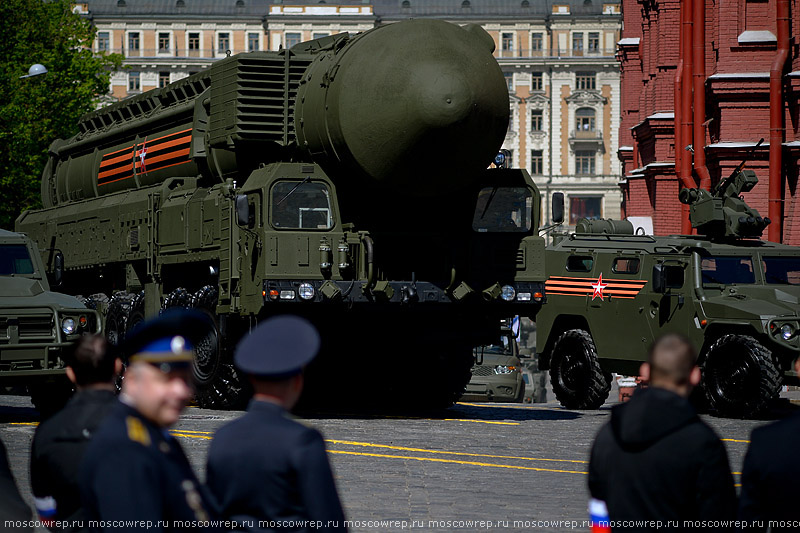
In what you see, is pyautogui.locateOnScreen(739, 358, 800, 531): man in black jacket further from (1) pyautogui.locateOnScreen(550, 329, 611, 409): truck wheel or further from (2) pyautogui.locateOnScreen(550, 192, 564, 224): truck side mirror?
(1) pyautogui.locateOnScreen(550, 329, 611, 409): truck wheel

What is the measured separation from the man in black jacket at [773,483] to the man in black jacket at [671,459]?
11.6 inches

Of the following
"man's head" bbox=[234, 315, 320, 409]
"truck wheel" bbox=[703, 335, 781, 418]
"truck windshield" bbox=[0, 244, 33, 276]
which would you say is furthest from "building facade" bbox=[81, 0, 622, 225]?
"man's head" bbox=[234, 315, 320, 409]

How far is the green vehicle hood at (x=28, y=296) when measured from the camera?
17.4 m

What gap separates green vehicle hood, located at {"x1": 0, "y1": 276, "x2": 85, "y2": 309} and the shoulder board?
13.2 m

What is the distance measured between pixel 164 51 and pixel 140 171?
102045 millimetres

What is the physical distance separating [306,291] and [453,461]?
3.98 m

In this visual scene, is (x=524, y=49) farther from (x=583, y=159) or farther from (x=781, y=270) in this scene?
(x=781, y=270)

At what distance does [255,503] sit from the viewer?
4.75m

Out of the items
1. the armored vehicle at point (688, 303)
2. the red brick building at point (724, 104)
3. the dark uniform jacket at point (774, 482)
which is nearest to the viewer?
the dark uniform jacket at point (774, 482)

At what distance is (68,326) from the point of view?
17500mm

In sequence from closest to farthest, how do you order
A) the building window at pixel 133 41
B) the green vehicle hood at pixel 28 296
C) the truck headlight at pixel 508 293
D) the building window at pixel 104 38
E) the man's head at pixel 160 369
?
the man's head at pixel 160 369 → the green vehicle hood at pixel 28 296 → the truck headlight at pixel 508 293 → the building window at pixel 104 38 → the building window at pixel 133 41

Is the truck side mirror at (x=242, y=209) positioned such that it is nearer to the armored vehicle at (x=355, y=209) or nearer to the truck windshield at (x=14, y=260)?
the armored vehicle at (x=355, y=209)

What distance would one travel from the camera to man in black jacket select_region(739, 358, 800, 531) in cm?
→ 564

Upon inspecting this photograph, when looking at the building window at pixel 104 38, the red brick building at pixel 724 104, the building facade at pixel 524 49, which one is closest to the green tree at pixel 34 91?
the red brick building at pixel 724 104
